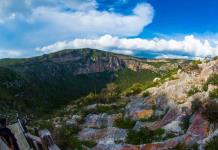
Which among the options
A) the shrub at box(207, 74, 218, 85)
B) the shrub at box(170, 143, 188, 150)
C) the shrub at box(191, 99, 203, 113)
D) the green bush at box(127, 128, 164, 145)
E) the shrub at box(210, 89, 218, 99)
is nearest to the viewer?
the shrub at box(170, 143, 188, 150)

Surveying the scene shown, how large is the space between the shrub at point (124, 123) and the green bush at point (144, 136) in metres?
11.2

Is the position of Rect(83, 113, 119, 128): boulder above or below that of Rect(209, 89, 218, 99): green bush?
below

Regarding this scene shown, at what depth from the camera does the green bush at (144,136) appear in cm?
6797

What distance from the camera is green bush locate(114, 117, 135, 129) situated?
85.2 meters

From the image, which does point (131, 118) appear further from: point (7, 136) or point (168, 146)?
point (7, 136)

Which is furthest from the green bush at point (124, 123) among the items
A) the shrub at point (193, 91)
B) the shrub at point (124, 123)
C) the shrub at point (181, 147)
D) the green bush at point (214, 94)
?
the shrub at point (181, 147)

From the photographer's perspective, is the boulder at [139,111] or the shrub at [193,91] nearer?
the shrub at [193,91]

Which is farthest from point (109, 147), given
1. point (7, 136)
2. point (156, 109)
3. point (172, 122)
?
point (7, 136)

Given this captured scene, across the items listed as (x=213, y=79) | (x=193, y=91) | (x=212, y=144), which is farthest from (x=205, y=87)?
(x=212, y=144)

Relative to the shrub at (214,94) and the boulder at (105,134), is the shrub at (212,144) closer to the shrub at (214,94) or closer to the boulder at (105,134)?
the boulder at (105,134)

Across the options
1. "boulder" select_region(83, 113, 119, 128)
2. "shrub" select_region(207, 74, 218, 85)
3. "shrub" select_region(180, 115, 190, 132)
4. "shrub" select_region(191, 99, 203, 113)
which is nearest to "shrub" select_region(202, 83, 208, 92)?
"shrub" select_region(207, 74, 218, 85)

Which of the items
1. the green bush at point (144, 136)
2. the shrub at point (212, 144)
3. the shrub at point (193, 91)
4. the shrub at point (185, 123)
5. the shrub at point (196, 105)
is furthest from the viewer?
the shrub at point (193, 91)

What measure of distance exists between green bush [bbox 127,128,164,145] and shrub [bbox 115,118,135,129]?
11196 mm

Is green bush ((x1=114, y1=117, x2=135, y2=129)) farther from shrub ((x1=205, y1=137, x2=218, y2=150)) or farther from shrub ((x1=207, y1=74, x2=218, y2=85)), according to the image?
shrub ((x1=205, y1=137, x2=218, y2=150))
